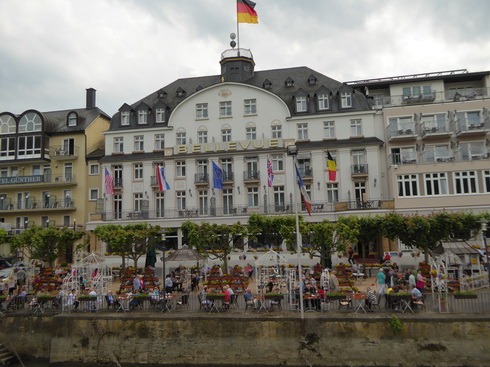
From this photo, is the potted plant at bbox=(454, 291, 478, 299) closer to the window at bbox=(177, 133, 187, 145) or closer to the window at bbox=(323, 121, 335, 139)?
the window at bbox=(323, 121, 335, 139)

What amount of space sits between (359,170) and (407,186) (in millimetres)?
4342

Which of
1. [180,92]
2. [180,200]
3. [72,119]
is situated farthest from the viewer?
[72,119]

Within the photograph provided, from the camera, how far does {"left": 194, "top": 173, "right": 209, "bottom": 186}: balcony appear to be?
4072 centimetres

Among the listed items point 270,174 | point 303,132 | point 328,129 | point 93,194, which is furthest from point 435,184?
point 93,194

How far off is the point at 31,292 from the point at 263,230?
15679mm

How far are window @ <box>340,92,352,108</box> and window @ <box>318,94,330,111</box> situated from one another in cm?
135

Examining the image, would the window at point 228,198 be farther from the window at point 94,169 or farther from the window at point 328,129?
the window at point 94,169

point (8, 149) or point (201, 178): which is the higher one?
point (8, 149)

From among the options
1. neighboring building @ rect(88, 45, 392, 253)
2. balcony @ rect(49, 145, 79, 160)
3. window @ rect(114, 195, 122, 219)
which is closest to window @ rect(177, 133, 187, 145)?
neighboring building @ rect(88, 45, 392, 253)

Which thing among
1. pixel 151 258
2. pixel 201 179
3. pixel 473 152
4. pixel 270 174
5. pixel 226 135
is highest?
pixel 226 135

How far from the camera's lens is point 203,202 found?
41.0 meters

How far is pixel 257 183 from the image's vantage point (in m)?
40.2

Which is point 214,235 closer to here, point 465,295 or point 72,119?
point 465,295

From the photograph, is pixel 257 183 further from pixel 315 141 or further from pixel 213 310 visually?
pixel 213 310
